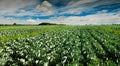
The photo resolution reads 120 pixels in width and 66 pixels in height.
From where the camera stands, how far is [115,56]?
44.1ft

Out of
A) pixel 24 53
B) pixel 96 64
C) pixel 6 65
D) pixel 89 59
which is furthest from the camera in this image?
pixel 24 53

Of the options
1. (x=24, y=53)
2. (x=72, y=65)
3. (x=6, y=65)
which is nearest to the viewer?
(x=72, y=65)

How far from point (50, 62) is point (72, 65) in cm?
180

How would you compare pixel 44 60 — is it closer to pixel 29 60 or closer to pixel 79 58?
pixel 29 60

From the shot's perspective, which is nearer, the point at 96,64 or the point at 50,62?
the point at 96,64

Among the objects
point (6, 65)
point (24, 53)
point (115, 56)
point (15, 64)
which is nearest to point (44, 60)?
point (15, 64)

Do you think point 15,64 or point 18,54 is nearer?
point 15,64

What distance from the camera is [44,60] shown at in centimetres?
1010

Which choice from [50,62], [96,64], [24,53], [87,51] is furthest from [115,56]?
[24,53]

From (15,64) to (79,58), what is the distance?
3.57 metres

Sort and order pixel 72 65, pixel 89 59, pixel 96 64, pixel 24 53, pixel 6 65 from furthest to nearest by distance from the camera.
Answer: pixel 24 53 < pixel 89 59 < pixel 6 65 < pixel 96 64 < pixel 72 65

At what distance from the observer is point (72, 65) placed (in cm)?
941

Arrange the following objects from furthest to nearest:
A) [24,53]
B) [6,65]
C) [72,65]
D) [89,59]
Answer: [24,53] < [89,59] < [6,65] < [72,65]

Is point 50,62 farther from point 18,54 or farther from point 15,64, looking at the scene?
point 18,54
